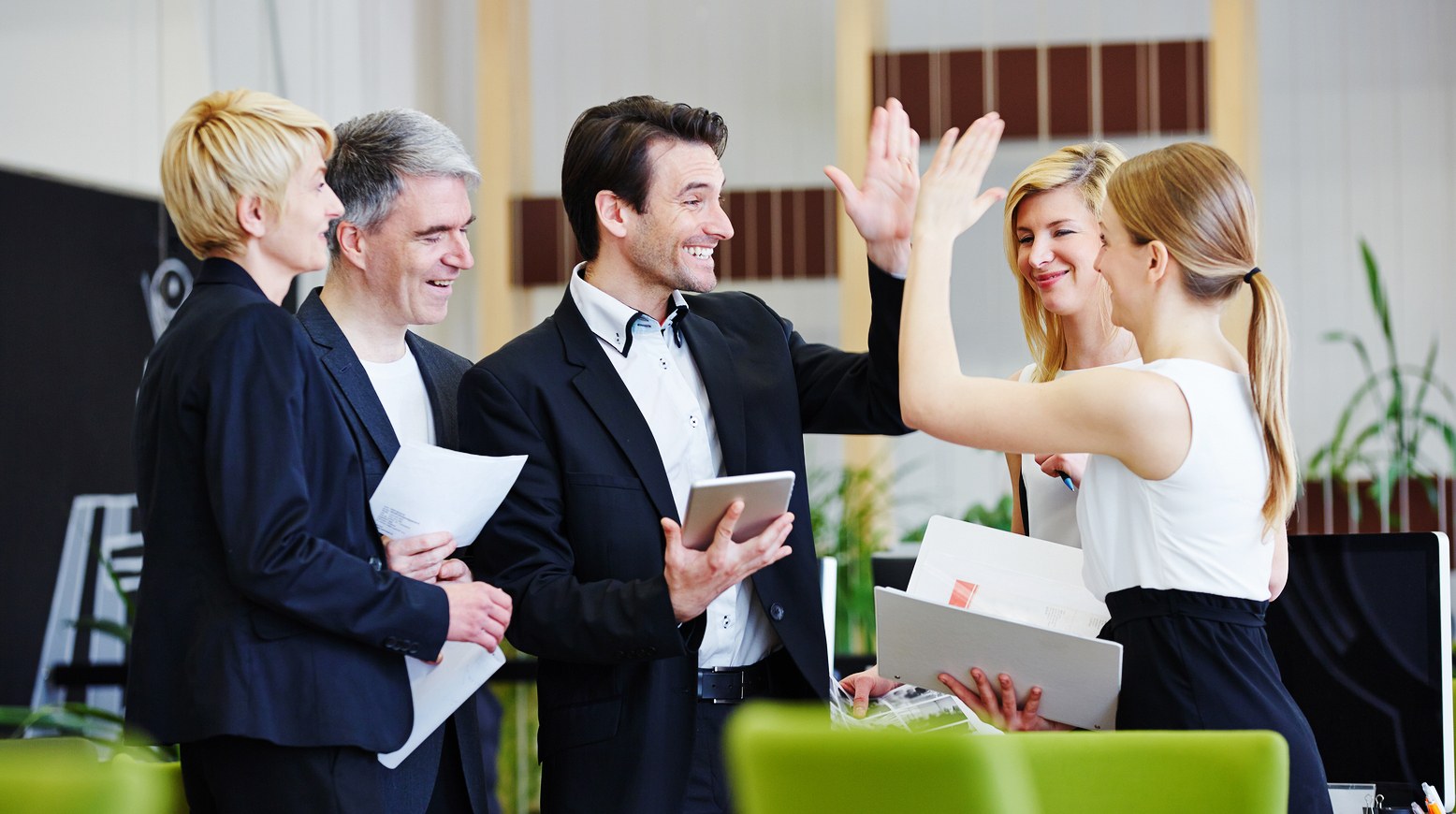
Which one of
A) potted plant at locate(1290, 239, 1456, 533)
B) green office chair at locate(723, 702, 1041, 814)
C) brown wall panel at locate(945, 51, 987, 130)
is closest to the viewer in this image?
green office chair at locate(723, 702, 1041, 814)

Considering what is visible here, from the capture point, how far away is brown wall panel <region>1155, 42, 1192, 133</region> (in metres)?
4.79

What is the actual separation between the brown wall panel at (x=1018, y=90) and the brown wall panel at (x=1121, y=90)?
291 mm

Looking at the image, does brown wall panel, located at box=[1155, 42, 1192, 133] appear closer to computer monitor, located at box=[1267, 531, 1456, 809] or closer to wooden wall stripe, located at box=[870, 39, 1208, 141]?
wooden wall stripe, located at box=[870, 39, 1208, 141]

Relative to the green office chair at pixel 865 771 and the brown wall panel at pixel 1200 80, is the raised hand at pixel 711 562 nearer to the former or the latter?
the green office chair at pixel 865 771

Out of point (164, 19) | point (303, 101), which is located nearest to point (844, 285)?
point (303, 101)

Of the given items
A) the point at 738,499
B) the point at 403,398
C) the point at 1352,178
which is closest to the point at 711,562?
the point at 738,499

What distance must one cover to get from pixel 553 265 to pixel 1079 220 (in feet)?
11.4

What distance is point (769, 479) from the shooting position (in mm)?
1413

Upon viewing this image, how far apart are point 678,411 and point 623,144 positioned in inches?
18.5

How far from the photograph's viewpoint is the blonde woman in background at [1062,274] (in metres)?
2.06

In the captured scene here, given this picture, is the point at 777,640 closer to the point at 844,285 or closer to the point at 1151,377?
the point at 1151,377

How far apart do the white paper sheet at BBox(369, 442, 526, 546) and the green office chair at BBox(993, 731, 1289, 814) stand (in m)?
0.84

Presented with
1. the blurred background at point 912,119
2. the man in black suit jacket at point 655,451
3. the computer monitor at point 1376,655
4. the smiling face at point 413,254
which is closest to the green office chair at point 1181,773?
the man in black suit jacket at point 655,451

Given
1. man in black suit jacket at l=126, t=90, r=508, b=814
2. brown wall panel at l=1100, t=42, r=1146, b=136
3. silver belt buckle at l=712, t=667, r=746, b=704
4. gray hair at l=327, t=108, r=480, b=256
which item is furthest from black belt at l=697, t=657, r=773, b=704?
brown wall panel at l=1100, t=42, r=1146, b=136
